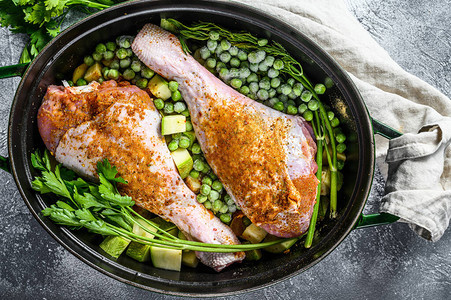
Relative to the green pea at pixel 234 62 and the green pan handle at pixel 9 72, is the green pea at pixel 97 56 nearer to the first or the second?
the green pan handle at pixel 9 72

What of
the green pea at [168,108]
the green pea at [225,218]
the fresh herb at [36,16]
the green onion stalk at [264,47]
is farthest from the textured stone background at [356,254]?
the green pea at [168,108]

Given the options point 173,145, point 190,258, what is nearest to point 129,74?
point 173,145

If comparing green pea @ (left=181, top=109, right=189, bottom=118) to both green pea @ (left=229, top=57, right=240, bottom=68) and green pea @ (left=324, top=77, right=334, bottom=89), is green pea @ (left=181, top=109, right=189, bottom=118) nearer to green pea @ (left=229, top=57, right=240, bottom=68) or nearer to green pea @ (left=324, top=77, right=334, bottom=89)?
green pea @ (left=229, top=57, right=240, bottom=68)

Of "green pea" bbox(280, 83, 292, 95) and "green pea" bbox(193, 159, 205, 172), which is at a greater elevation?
"green pea" bbox(280, 83, 292, 95)

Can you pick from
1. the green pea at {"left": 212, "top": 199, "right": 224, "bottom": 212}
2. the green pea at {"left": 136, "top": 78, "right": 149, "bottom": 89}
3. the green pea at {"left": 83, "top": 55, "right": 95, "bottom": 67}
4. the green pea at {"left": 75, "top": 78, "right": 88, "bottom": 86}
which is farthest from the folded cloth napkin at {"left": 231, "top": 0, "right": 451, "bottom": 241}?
the green pea at {"left": 75, "top": 78, "right": 88, "bottom": 86}

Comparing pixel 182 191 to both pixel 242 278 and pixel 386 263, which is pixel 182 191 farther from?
pixel 386 263

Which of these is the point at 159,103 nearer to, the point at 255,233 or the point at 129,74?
the point at 129,74
